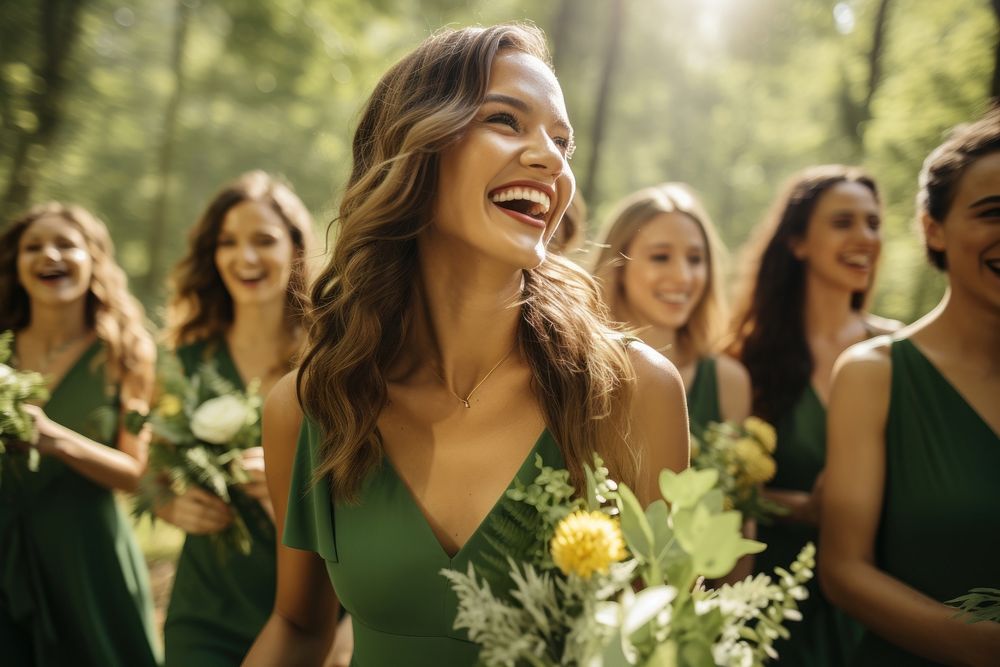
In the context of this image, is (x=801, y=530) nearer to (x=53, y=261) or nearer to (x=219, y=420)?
(x=219, y=420)

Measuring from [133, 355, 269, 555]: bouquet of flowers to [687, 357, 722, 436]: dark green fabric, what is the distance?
2.27m

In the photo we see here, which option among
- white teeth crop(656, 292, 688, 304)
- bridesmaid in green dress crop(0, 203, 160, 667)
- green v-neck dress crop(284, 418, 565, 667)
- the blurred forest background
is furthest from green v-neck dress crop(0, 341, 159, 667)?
the blurred forest background

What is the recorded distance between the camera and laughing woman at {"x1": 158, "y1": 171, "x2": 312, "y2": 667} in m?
3.54

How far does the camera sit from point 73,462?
147 inches

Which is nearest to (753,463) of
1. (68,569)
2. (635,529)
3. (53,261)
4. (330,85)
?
(635,529)

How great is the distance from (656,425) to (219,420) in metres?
2.12

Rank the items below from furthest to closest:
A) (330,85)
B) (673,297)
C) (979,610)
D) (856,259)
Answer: (330,85)
(856,259)
(673,297)
(979,610)

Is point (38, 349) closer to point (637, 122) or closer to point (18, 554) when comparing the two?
point (18, 554)

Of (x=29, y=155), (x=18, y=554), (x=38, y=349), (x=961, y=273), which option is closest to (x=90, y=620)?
(x=18, y=554)

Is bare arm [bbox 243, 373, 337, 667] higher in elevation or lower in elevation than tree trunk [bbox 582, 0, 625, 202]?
lower

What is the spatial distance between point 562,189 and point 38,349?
3.64 m

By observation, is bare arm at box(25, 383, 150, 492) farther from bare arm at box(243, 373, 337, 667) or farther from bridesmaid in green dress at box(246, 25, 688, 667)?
bridesmaid in green dress at box(246, 25, 688, 667)

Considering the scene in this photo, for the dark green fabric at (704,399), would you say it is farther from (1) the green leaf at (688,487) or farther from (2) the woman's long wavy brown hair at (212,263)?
(1) the green leaf at (688,487)

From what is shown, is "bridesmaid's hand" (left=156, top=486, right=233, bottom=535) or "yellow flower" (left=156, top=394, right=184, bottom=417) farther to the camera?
"yellow flower" (left=156, top=394, right=184, bottom=417)
